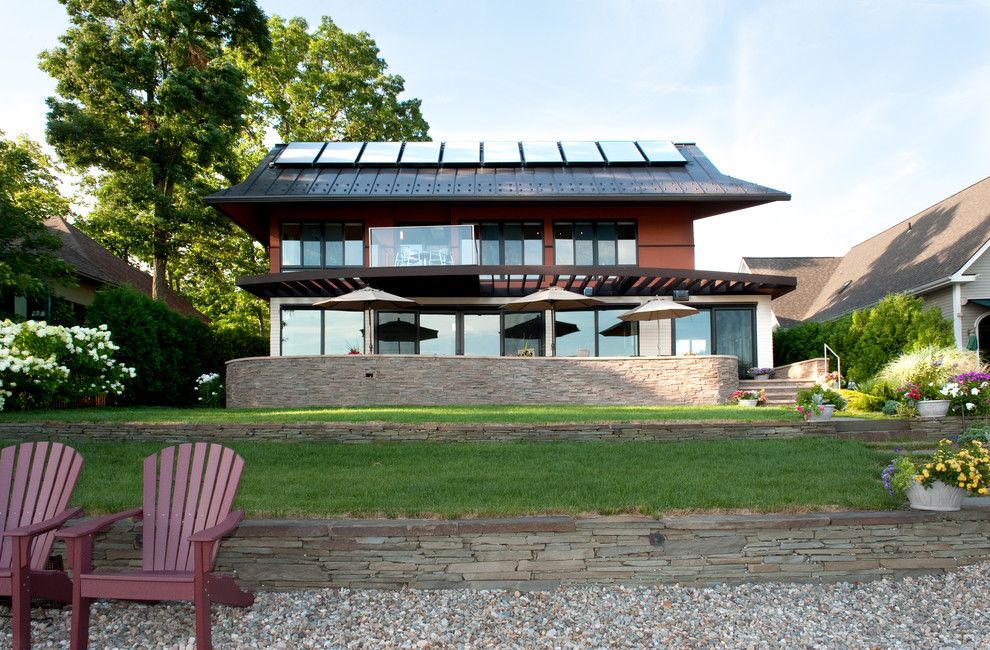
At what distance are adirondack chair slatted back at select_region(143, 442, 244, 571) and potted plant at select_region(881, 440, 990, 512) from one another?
523cm

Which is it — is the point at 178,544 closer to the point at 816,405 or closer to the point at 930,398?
the point at 816,405

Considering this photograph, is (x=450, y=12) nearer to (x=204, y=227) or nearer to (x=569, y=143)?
(x=569, y=143)

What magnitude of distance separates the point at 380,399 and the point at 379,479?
6.79 metres

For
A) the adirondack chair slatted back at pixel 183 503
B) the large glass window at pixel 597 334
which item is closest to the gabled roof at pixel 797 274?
the large glass window at pixel 597 334

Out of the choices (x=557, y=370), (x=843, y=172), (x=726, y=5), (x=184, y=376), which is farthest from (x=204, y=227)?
(x=843, y=172)

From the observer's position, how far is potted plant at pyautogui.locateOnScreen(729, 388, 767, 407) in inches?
507

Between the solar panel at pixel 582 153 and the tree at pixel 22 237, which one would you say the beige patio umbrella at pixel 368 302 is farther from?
the solar panel at pixel 582 153

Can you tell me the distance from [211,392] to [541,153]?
1174 cm

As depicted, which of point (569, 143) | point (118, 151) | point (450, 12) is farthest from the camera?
point (569, 143)

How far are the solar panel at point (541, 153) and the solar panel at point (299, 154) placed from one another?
6.39 metres

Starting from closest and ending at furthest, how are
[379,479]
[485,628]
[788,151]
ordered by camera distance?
[485,628] → [379,479] → [788,151]

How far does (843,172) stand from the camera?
56.0 ft

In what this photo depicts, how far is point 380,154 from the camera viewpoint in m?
20.9

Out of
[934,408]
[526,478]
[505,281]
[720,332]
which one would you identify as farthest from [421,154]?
[526,478]
